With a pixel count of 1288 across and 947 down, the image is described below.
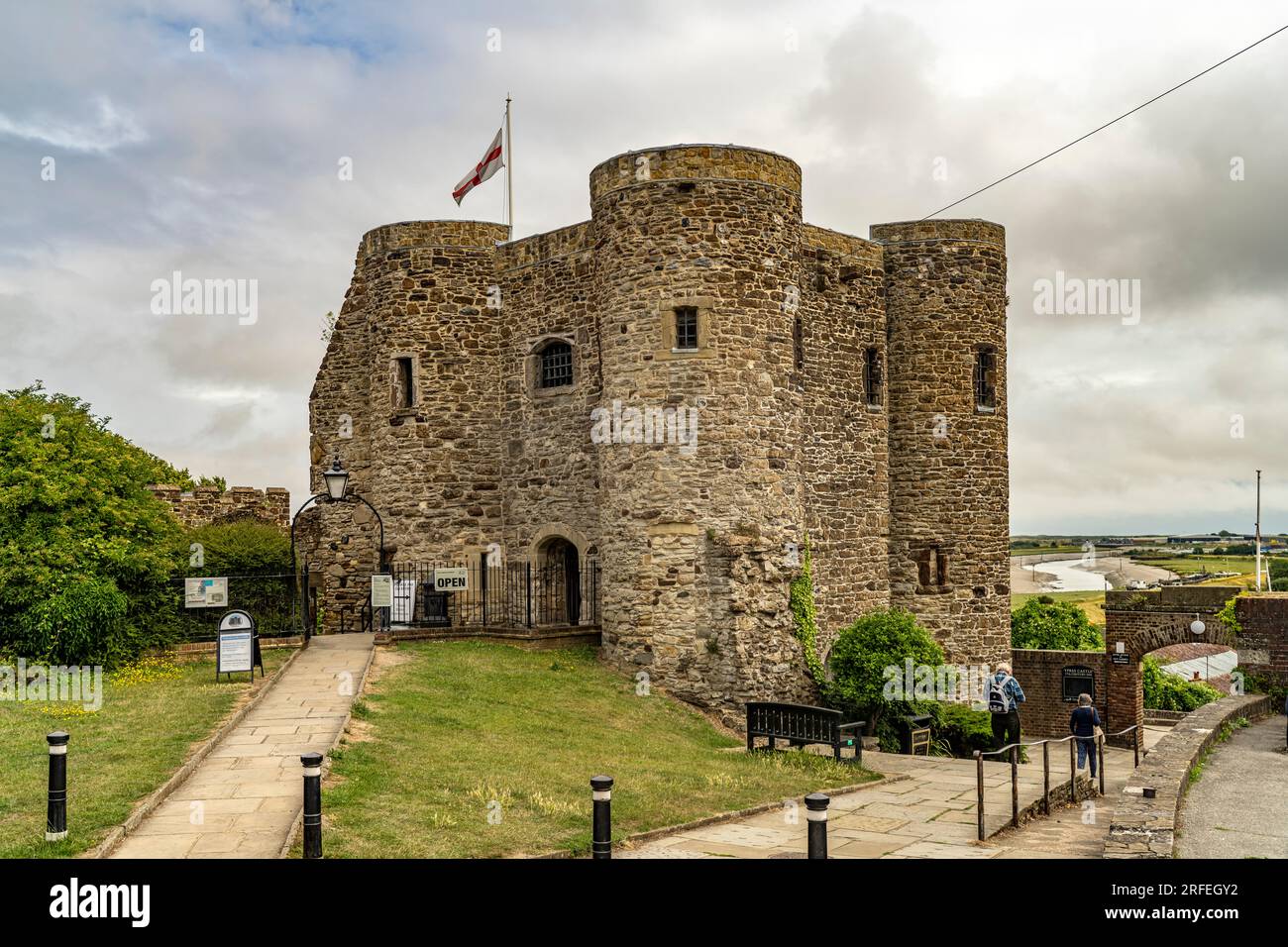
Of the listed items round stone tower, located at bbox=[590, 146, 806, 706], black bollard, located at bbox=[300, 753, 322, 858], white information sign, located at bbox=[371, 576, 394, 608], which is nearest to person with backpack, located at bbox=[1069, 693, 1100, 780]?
round stone tower, located at bbox=[590, 146, 806, 706]

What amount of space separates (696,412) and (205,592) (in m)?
8.76

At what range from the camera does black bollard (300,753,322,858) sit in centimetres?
900

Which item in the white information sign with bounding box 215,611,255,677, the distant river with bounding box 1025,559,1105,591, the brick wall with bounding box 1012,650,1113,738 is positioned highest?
the white information sign with bounding box 215,611,255,677

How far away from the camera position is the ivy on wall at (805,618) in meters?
21.0

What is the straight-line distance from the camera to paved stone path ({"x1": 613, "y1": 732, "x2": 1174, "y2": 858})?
10461 mm

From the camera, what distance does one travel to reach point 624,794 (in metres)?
12.1

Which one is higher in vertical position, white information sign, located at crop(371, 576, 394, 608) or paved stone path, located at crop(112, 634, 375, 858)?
white information sign, located at crop(371, 576, 394, 608)

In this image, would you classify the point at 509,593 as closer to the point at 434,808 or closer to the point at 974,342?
the point at 974,342

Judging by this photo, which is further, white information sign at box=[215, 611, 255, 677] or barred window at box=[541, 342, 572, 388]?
barred window at box=[541, 342, 572, 388]

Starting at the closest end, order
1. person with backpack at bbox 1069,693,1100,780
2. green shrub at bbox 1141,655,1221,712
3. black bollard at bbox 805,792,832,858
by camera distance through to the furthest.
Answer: black bollard at bbox 805,792,832,858
person with backpack at bbox 1069,693,1100,780
green shrub at bbox 1141,655,1221,712

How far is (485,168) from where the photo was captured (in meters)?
25.2

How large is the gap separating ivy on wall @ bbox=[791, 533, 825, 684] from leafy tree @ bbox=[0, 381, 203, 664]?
1082cm

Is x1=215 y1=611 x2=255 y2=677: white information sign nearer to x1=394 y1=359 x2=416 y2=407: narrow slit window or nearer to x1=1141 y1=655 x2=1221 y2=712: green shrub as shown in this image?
x1=394 y1=359 x2=416 y2=407: narrow slit window

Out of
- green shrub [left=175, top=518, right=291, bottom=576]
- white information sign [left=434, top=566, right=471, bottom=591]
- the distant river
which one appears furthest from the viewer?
the distant river
